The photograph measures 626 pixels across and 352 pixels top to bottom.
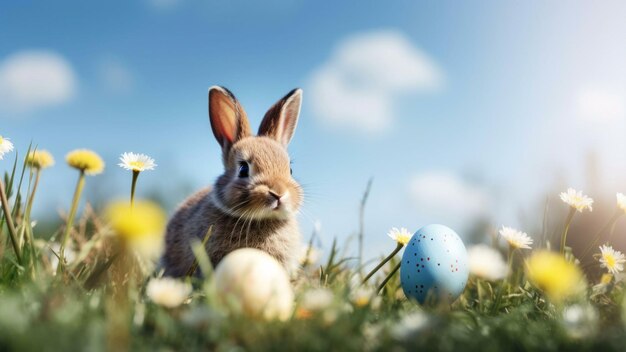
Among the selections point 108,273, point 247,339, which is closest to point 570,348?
point 247,339

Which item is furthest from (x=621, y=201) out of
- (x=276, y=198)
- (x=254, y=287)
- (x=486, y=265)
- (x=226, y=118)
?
(x=226, y=118)

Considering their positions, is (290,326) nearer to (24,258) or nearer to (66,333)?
(66,333)

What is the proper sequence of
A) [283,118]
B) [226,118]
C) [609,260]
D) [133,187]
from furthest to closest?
[283,118] → [226,118] → [609,260] → [133,187]

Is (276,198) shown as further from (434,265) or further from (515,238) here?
(515,238)

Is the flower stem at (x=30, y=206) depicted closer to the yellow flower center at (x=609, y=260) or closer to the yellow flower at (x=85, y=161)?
the yellow flower at (x=85, y=161)

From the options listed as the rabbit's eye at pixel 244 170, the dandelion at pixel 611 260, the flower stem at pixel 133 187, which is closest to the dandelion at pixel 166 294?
the flower stem at pixel 133 187

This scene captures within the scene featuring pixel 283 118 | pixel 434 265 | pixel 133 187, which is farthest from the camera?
pixel 283 118
